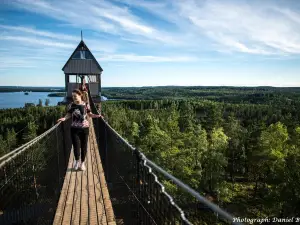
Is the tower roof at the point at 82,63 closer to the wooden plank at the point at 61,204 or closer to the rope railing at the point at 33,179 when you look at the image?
the rope railing at the point at 33,179

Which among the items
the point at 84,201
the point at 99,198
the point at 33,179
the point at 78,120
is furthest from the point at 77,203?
the point at 78,120

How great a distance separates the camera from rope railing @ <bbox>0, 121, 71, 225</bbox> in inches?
150

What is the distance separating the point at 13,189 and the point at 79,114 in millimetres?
2498

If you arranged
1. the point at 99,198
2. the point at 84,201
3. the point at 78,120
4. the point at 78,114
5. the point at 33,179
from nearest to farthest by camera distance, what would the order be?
the point at 84,201 < the point at 99,198 < the point at 33,179 < the point at 78,114 < the point at 78,120

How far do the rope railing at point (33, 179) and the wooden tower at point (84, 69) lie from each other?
12248 mm

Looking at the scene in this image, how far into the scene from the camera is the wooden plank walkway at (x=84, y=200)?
4158 mm

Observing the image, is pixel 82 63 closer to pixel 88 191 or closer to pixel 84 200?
pixel 88 191

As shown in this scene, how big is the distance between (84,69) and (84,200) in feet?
53.6

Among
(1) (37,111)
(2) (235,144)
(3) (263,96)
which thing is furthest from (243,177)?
(3) (263,96)

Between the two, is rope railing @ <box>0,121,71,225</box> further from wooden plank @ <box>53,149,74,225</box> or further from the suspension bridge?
wooden plank @ <box>53,149,74,225</box>

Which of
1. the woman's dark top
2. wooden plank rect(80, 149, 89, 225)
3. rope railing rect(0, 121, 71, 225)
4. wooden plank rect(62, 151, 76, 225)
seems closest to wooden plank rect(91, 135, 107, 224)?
wooden plank rect(80, 149, 89, 225)

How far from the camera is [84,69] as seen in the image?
781 inches

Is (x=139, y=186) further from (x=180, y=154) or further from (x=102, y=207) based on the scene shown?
(x=180, y=154)

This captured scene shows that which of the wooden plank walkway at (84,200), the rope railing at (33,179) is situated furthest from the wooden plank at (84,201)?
the rope railing at (33,179)
